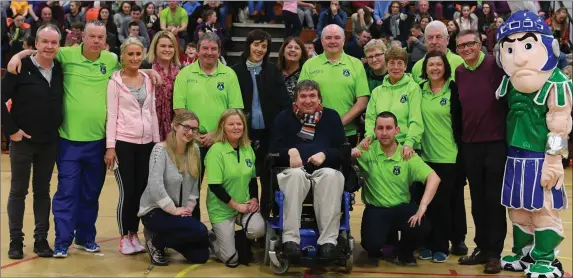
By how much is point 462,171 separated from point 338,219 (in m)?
1.06

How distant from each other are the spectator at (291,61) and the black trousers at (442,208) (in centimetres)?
121

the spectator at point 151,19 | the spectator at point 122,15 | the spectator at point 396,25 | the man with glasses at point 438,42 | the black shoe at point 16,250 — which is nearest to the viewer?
the black shoe at point 16,250

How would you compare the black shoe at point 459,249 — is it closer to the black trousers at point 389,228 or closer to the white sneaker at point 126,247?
the black trousers at point 389,228

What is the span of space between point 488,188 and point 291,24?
734cm

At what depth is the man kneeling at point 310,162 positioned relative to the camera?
4816mm

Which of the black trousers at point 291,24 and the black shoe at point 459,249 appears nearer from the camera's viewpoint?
the black shoe at point 459,249

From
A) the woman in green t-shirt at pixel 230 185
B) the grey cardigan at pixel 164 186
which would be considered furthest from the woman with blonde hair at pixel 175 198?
the woman in green t-shirt at pixel 230 185

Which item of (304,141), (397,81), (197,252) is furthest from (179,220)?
(397,81)

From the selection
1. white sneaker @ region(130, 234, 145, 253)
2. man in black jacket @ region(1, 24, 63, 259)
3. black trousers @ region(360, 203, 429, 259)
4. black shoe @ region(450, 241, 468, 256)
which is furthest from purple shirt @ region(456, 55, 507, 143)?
man in black jacket @ region(1, 24, 63, 259)

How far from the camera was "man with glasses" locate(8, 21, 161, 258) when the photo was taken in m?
5.25

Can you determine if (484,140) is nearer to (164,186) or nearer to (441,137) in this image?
(441,137)

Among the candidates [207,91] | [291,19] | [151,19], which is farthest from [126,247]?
[151,19]

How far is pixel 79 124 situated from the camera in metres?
5.25

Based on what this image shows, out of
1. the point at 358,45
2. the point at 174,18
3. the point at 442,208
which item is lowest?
the point at 442,208
